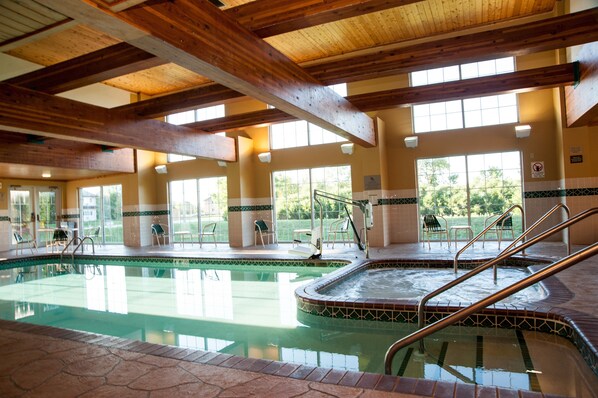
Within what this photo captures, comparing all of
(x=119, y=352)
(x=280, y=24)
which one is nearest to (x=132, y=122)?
(x=280, y=24)

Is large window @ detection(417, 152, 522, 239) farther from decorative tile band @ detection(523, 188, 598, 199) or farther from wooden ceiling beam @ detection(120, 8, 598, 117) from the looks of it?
wooden ceiling beam @ detection(120, 8, 598, 117)

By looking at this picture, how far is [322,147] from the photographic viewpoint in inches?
408

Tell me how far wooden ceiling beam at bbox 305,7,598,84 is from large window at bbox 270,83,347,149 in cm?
446

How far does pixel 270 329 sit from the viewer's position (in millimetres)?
3969

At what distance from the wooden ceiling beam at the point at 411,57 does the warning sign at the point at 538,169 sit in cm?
424

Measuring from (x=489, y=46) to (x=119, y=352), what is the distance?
514 centimetres

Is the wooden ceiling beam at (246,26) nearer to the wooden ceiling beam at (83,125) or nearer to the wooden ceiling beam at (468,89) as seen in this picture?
the wooden ceiling beam at (83,125)

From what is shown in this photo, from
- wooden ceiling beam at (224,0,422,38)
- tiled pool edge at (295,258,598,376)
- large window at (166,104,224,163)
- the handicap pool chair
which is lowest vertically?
tiled pool edge at (295,258,598,376)

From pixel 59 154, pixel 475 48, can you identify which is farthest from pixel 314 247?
pixel 59 154

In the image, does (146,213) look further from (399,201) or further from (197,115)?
(399,201)

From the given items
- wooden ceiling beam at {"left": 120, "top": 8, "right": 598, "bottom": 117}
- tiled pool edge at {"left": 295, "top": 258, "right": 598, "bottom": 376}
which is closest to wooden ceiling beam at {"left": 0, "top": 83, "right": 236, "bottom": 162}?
wooden ceiling beam at {"left": 120, "top": 8, "right": 598, "bottom": 117}

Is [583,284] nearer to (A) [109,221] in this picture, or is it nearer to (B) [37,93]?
(B) [37,93]

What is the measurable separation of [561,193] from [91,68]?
28.4ft

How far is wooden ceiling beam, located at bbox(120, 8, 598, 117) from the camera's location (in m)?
4.70
